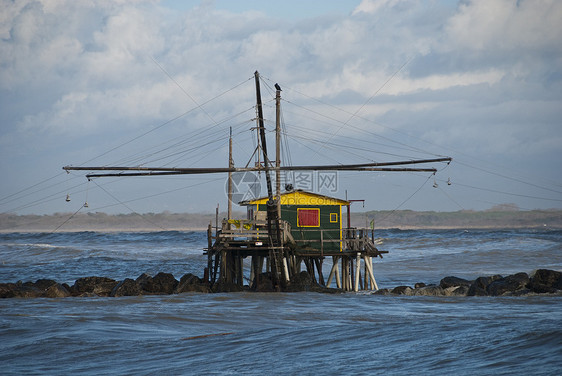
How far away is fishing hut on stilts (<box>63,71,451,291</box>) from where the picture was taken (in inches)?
1168

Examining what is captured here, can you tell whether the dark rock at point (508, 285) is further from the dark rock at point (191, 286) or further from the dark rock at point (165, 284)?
the dark rock at point (165, 284)

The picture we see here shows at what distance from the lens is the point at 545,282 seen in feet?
94.5

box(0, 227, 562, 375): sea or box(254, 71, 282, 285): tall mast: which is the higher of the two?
box(254, 71, 282, 285): tall mast

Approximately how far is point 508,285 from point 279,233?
10275mm

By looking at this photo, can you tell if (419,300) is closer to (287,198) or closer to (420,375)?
(287,198)

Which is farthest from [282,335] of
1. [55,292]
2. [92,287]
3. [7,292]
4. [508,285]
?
[7,292]

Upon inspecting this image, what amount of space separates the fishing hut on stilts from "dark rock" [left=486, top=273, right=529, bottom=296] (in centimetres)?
615

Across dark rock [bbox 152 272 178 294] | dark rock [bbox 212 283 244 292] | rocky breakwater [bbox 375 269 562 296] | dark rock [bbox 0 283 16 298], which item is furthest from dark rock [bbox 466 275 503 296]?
dark rock [bbox 0 283 16 298]

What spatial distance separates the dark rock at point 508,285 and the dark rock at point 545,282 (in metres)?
0.35

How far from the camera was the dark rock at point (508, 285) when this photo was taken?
28469mm

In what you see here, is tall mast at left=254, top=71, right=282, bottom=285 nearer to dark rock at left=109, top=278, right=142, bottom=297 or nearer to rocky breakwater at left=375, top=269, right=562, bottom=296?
rocky breakwater at left=375, top=269, right=562, bottom=296

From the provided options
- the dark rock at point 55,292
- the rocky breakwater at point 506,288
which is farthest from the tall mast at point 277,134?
the dark rock at point 55,292

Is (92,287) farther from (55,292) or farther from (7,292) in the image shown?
(7,292)

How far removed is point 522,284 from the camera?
2886 cm
